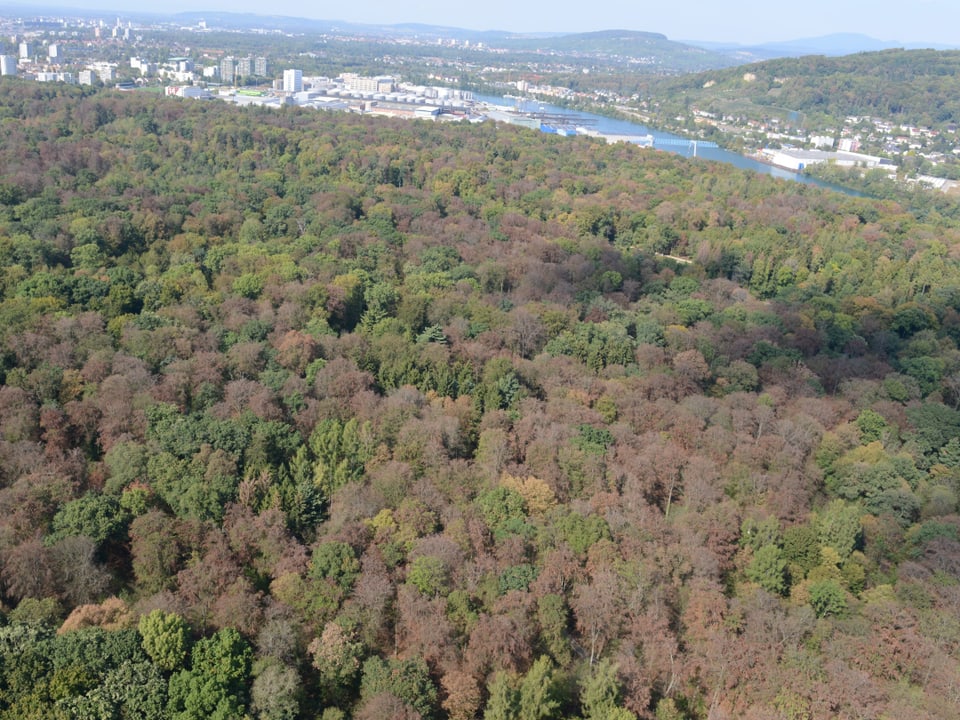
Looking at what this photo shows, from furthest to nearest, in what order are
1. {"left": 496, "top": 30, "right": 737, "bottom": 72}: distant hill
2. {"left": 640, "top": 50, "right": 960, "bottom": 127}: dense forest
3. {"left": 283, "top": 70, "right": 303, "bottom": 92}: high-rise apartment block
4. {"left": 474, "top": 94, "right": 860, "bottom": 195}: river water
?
{"left": 496, "top": 30, "right": 737, "bottom": 72}: distant hill
{"left": 640, "top": 50, "right": 960, "bottom": 127}: dense forest
{"left": 283, "top": 70, "right": 303, "bottom": 92}: high-rise apartment block
{"left": 474, "top": 94, "right": 860, "bottom": 195}: river water

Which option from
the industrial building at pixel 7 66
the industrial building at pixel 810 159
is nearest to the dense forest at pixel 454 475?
the industrial building at pixel 810 159

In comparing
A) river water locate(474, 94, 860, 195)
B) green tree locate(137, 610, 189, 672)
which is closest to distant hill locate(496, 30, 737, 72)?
river water locate(474, 94, 860, 195)

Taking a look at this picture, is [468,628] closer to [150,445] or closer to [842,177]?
[150,445]

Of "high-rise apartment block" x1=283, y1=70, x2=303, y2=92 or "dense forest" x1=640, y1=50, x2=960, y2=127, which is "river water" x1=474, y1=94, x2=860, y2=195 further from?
"high-rise apartment block" x1=283, y1=70, x2=303, y2=92

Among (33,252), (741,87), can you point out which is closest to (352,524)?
(33,252)

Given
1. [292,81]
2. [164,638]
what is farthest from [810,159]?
[164,638]

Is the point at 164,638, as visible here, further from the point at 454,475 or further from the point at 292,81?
the point at 292,81

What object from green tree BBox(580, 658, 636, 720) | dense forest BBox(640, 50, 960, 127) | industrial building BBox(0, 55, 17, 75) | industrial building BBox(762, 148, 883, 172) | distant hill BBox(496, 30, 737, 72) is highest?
distant hill BBox(496, 30, 737, 72)
